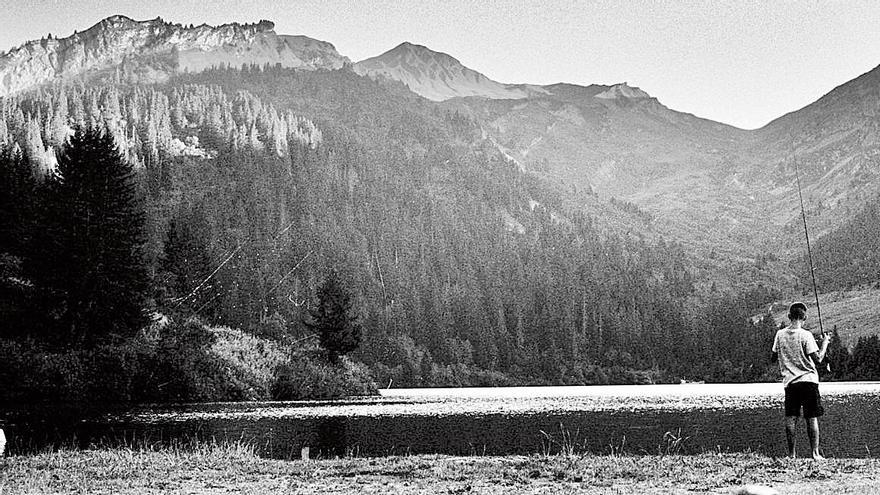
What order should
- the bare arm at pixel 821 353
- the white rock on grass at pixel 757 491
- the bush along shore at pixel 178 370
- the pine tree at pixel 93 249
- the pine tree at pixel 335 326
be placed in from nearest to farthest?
the white rock on grass at pixel 757 491
the bare arm at pixel 821 353
the bush along shore at pixel 178 370
the pine tree at pixel 93 249
the pine tree at pixel 335 326

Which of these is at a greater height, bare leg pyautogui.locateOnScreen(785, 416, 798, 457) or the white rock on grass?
the white rock on grass

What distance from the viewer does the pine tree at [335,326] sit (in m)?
91.4

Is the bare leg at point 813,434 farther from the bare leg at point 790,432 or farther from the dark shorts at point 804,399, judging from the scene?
the bare leg at point 790,432

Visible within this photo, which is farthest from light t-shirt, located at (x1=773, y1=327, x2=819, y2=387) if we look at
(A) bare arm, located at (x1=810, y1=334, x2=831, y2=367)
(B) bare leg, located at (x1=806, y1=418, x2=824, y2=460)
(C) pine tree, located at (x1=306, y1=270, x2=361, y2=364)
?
(C) pine tree, located at (x1=306, y1=270, x2=361, y2=364)

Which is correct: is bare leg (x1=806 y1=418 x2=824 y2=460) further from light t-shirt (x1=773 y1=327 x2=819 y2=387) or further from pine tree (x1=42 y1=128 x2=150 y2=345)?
pine tree (x1=42 y1=128 x2=150 y2=345)

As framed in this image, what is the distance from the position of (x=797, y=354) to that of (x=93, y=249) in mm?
51994

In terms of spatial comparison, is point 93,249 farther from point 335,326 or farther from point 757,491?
point 757,491

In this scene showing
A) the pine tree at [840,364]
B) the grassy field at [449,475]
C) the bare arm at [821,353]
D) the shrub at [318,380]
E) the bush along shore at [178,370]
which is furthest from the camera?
the pine tree at [840,364]

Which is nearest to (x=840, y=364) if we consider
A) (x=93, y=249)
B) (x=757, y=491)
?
(x=93, y=249)

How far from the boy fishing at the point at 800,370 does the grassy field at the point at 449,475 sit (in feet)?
3.50

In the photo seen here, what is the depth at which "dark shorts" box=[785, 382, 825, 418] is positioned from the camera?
18672mm

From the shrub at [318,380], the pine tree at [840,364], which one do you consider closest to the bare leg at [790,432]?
the shrub at [318,380]

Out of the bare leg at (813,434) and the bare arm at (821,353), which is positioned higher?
the bare arm at (821,353)

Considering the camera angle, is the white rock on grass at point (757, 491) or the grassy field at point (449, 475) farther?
the grassy field at point (449, 475)
